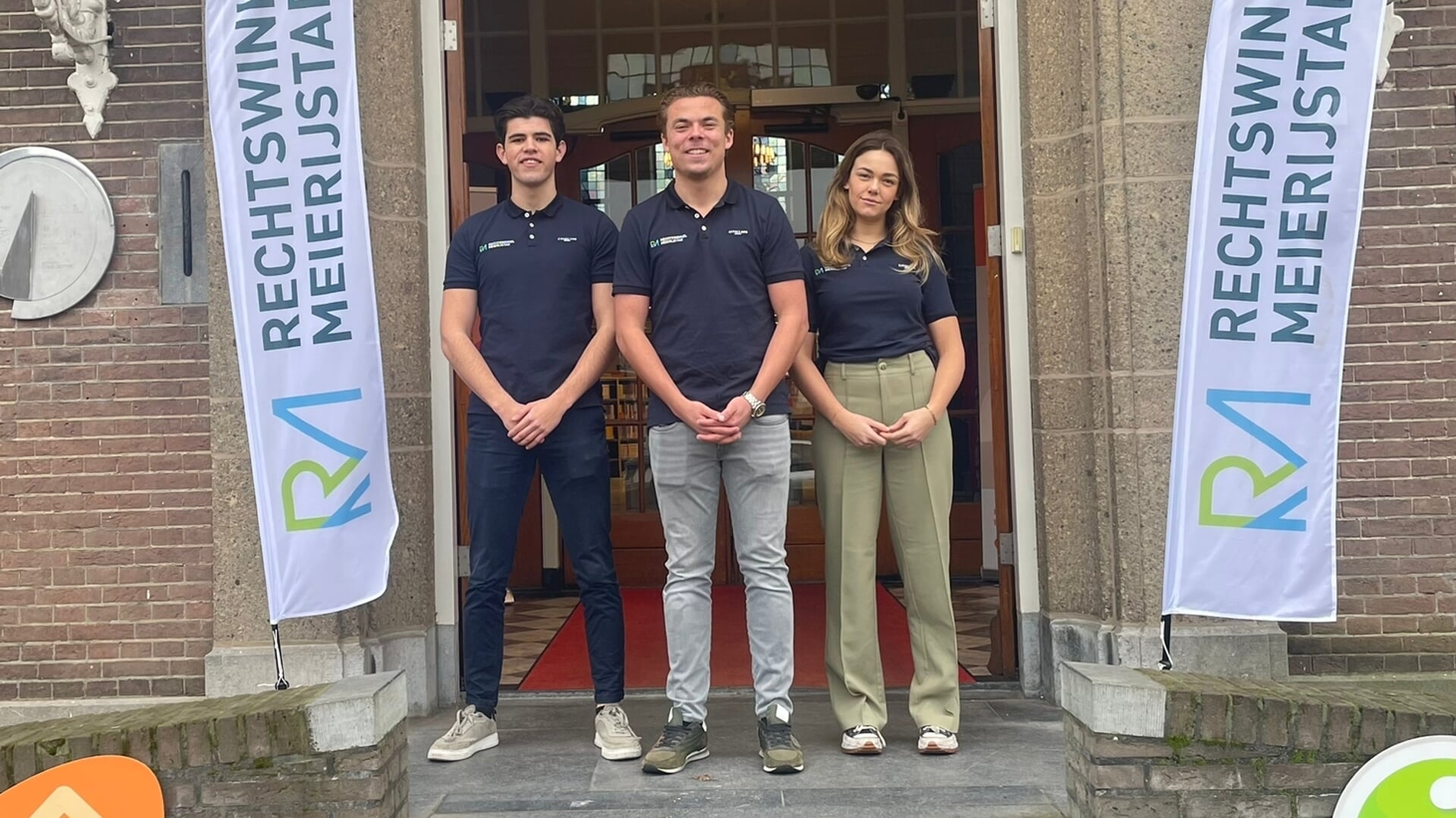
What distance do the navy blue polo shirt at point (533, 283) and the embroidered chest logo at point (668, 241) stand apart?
22cm

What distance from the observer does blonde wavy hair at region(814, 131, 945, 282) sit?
12.8 ft

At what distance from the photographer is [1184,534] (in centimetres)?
368

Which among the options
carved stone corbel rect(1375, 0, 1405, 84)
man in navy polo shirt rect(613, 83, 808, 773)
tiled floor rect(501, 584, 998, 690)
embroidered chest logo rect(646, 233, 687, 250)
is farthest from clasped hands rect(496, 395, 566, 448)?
carved stone corbel rect(1375, 0, 1405, 84)

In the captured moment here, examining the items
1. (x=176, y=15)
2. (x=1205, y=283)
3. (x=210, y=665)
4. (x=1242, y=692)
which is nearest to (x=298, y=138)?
(x=176, y=15)

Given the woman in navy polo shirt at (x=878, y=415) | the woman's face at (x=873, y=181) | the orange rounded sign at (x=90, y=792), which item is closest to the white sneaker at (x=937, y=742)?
the woman in navy polo shirt at (x=878, y=415)

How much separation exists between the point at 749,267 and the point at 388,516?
129cm

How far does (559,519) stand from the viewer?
395 centimetres

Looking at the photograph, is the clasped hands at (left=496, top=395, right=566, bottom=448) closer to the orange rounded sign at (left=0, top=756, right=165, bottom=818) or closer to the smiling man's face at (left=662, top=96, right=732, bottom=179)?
the smiling man's face at (left=662, top=96, right=732, bottom=179)

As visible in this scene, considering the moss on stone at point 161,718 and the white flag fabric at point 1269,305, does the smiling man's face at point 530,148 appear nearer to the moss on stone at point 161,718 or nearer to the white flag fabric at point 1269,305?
the moss on stone at point 161,718

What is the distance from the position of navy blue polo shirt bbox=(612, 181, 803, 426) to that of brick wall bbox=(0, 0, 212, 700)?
1.74 meters

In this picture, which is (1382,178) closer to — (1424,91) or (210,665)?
(1424,91)

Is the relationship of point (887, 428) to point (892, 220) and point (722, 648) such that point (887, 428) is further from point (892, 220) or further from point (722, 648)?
point (722, 648)

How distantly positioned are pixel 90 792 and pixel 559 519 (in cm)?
146

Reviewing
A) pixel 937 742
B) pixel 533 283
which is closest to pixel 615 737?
pixel 937 742
